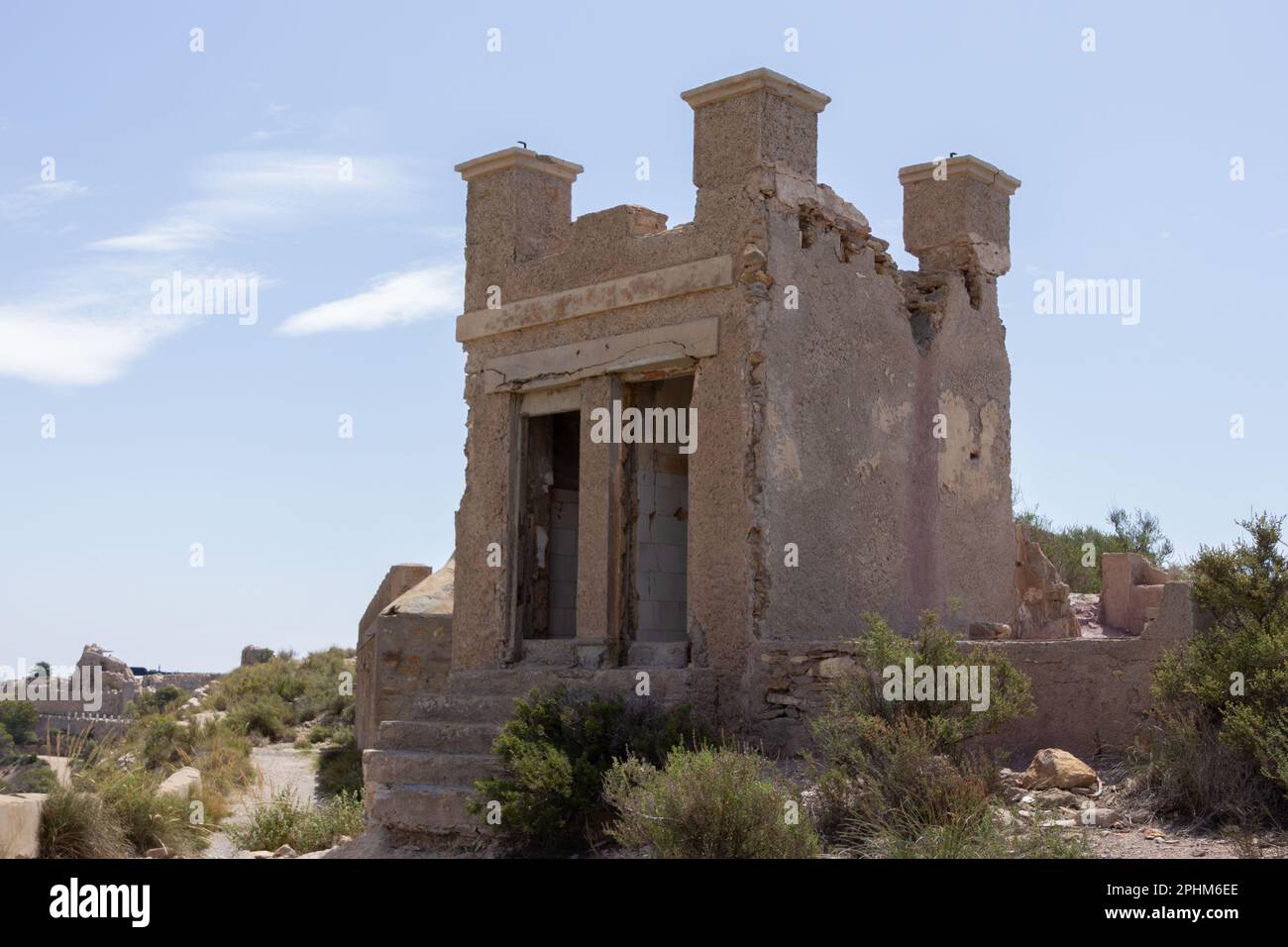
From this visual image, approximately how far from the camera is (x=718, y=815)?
24.2 ft

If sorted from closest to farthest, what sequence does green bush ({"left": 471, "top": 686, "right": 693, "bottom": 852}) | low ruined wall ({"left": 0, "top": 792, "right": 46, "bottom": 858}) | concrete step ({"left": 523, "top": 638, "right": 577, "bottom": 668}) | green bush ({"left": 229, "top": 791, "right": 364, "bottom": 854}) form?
green bush ({"left": 471, "top": 686, "right": 693, "bottom": 852}) → low ruined wall ({"left": 0, "top": 792, "right": 46, "bottom": 858}) → concrete step ({"left": 523, "top": 638, "right": 577, "bottom": 668}) → green bush ({"left": 229, "top": 791, "right": 364, "bottom": 854})

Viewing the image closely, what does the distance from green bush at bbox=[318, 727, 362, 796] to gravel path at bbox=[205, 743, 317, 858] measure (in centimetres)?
13

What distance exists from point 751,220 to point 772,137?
2.34 ft

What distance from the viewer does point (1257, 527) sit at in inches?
330

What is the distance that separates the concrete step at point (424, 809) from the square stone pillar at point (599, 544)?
1.71 m

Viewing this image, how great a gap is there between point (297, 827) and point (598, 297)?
5.29m

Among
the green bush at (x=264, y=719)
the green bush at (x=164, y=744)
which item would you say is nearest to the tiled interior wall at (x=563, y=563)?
the green bush at (x=164, y=744)

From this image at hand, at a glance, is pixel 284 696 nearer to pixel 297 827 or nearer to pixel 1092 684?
pixel 297 827

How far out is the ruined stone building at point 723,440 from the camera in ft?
33.7

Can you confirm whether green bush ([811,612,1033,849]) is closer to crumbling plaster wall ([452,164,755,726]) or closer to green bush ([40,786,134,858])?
crumbling plaster wall ([452,164,755,726])

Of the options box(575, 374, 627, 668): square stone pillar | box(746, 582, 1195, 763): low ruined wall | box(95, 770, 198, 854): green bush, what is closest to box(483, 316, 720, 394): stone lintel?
box(575, 374, 627, 668): square stone pillar

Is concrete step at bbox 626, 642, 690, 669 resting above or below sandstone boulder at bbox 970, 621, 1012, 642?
below

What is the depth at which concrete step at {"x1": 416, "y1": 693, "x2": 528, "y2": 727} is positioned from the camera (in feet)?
34.9
